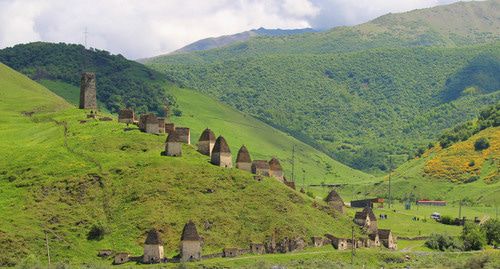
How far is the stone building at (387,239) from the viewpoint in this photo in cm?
15225

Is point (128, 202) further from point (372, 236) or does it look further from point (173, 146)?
point (372, 236)

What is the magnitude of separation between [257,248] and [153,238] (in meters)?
15.1

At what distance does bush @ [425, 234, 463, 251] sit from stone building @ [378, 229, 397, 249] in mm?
6547

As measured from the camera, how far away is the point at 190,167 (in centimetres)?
14962

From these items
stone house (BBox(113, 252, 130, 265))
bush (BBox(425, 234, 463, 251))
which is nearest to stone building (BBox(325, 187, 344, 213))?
bush (BBox(425, 234, 463, 251))

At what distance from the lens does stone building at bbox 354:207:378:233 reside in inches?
6078

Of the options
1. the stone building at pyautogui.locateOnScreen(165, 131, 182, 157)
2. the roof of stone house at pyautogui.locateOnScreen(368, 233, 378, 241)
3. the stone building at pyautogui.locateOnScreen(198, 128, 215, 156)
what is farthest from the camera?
the stone building at pyautogui.locateOnScreen(198, 128, 215, 156)

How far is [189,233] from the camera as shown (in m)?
128

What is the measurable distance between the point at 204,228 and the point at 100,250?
1465cm

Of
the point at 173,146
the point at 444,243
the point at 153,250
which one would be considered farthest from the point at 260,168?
the point at 153,250

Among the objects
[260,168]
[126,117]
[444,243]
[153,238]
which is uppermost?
[126,117]

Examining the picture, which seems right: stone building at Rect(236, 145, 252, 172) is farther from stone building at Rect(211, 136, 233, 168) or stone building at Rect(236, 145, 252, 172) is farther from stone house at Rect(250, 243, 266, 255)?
stone house at Rect(250, 243, 266, 255)

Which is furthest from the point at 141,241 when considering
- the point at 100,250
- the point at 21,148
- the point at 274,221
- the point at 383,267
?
the point at 21,148

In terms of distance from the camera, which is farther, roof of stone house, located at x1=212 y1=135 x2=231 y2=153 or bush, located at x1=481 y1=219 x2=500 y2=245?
bush, located at x1=481 y1=219 x2=500 y2=245
